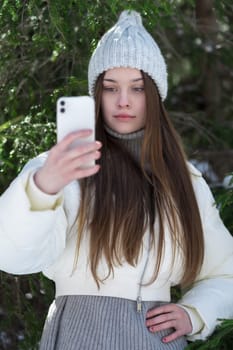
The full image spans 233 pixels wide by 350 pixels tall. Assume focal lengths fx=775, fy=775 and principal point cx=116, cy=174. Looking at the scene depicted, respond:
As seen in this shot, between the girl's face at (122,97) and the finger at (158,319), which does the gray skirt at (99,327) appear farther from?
the girl's face at (122,97)

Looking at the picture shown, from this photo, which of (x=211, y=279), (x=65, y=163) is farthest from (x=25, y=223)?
(x=211, y=279)

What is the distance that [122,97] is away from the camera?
2693 millimetres

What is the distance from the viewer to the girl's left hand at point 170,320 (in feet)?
8.44

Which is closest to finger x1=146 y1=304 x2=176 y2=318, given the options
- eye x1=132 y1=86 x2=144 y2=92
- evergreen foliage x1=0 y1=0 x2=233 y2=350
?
evergreen foliage x1=0 y1=0 x2=233 y2=350

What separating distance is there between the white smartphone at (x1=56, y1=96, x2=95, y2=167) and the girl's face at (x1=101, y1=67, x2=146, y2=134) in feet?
1.29

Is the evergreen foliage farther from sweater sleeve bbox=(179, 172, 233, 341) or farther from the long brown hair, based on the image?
the long brown hair

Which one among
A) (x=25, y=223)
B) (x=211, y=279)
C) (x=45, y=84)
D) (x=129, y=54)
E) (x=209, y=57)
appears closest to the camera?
(x=25, y=223)

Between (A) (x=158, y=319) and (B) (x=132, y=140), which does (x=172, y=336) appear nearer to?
(A) (x=158, y=319)

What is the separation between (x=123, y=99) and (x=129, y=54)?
0.16 m

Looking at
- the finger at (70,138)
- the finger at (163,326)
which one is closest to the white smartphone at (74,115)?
the finger at (70,138)

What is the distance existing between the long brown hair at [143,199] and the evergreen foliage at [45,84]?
1.15ft

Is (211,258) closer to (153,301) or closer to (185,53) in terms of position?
(153,301)

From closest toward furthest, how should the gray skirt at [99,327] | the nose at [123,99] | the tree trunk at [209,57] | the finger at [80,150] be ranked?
the finger at [80,150] < the gray skirt at [99,327] < the nose at [123,99] < the tree trunk at [209,57]

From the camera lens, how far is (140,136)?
2.78 meters
